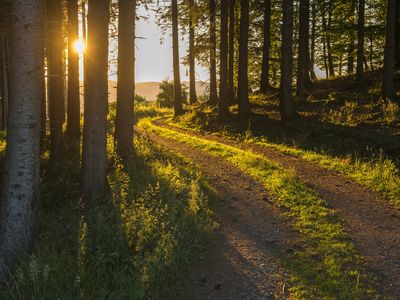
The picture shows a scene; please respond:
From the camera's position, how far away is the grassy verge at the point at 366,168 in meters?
10.2

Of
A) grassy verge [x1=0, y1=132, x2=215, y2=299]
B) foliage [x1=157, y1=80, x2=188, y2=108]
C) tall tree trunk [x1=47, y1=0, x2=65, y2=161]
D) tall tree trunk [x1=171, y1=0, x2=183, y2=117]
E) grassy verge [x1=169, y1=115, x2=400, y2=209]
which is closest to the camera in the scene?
grassy verge [x1=0, y1=132, x2=215, y2=299]

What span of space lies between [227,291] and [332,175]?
6.86 m

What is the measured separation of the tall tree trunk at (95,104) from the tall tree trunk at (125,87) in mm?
3215

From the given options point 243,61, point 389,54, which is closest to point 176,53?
point 243,61

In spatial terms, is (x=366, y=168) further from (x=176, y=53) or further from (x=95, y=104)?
(x=176, y=53)

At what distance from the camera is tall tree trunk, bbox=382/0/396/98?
16812 mm

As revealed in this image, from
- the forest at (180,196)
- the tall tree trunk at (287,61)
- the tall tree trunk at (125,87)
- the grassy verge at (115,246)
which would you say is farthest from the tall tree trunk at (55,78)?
the tall tree trunk at (287,61)

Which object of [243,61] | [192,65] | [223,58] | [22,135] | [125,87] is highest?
[192,65]

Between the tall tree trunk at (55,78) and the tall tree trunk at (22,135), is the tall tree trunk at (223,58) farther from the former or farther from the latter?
the tall tree trunk at (22,135)

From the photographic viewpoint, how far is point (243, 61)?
20.1 meters

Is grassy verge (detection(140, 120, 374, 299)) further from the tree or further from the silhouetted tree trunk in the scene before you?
the tree

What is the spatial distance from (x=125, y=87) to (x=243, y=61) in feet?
28.3

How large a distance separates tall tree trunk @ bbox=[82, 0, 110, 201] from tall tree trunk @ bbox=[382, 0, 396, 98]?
A: 12.4 m

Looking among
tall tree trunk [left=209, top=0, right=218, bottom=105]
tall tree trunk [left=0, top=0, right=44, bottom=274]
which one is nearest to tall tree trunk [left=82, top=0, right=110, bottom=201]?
tall tree trunk [left=0, top=0, right=44, bottom=274]
